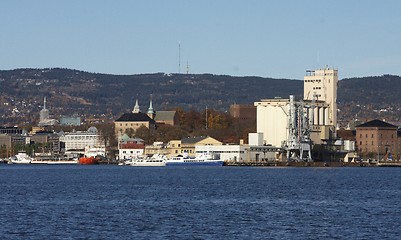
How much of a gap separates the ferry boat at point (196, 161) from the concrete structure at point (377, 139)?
4574cm

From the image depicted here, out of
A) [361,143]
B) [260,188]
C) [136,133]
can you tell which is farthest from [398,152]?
[260,188]

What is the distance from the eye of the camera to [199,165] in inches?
5782

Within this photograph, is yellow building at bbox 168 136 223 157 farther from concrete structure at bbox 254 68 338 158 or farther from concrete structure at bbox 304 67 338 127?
concrete structure at bbox 304 67 338 127

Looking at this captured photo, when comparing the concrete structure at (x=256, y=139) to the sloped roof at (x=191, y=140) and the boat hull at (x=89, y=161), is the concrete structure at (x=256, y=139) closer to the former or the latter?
the sloped roof at (x=191, y=140)

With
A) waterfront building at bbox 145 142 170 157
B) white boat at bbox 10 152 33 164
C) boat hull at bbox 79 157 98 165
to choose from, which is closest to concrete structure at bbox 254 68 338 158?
waterfront building at bbox 145 142 170 157

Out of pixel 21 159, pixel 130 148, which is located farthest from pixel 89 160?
pixel 21 159

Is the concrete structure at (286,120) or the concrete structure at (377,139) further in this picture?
the concrete structure at (377,139)

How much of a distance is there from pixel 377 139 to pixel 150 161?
164ft

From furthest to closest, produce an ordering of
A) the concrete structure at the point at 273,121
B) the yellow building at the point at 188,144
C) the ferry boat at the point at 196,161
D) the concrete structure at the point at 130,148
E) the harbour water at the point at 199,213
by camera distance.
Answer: the concrete structure at the point at 130,148, the yellow building at the point at 188,144, the concrete structure at the point at 273,121, the ferry boat at the point at 196,161, the harbour water at the point at 199,213

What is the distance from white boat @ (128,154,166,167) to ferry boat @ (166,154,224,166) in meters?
1.80

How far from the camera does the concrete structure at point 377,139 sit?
189350 mm

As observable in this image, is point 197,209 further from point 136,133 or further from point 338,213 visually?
point 136,133

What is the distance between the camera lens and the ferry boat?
147 meters

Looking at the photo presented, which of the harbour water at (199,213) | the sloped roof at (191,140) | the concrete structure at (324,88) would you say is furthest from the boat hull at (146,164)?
the harbour water at (199,213)
